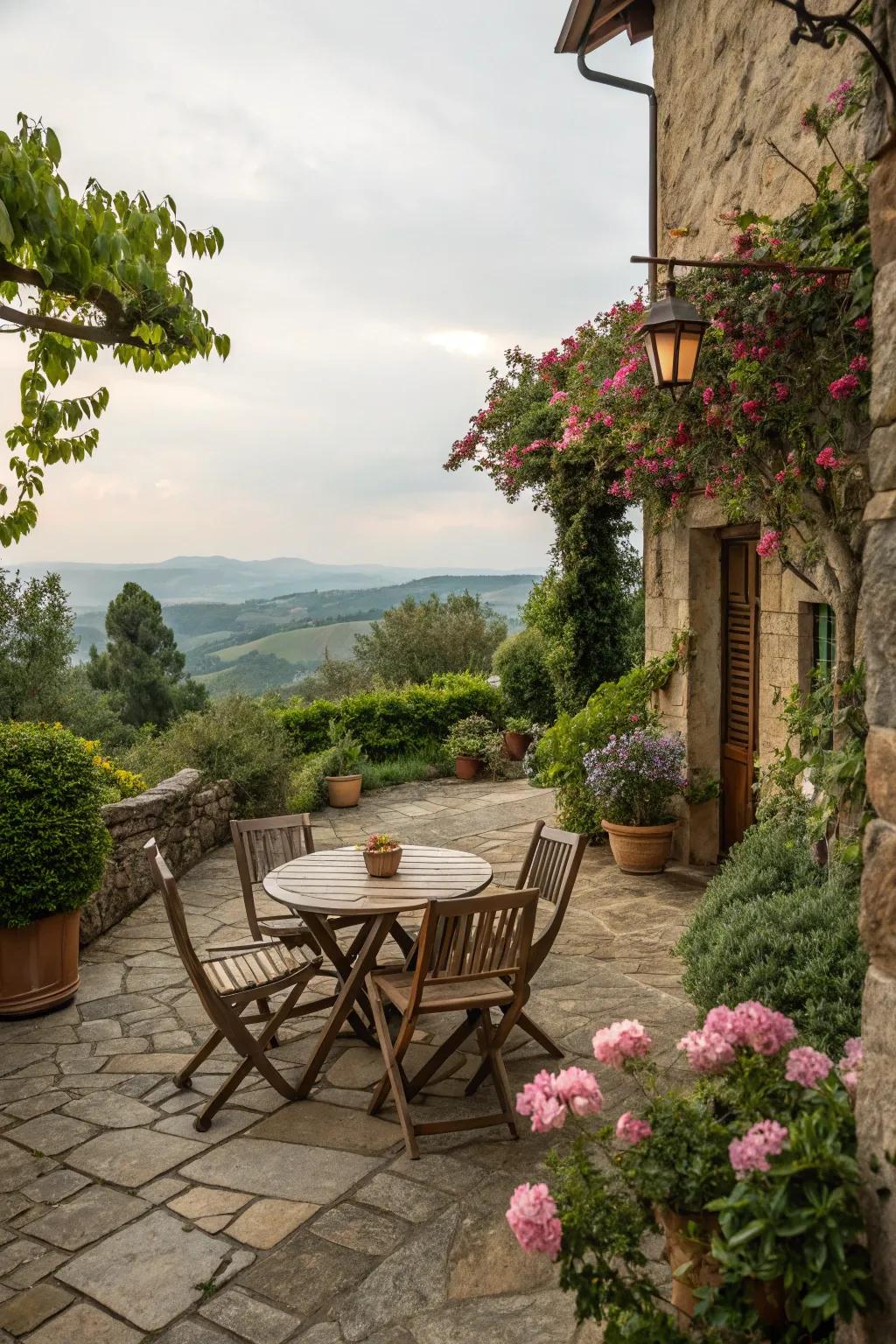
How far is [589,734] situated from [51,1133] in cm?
488

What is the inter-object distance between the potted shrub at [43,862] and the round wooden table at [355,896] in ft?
3.90

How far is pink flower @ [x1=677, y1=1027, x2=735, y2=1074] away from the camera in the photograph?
2.06 m

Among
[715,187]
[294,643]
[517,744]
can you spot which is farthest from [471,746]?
[294,643]

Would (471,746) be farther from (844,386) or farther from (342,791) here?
(844,386)

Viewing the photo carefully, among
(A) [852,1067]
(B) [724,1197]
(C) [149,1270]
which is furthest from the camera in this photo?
(C) [149,1270]

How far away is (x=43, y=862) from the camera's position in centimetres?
468

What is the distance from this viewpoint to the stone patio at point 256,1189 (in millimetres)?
2504

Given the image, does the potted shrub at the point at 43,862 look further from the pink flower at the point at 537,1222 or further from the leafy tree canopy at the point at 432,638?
the leafy tree canopy at the point at 432,638

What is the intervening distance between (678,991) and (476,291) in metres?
9.24

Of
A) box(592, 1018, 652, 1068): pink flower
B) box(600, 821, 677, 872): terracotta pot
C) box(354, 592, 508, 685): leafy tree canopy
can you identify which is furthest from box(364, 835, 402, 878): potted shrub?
box(354, 592, 508, 685): leafy tree canopy

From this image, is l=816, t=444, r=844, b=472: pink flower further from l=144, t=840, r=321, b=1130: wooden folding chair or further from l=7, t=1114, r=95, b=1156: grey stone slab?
l=7, t=1114, r=95, b=1156: grey stone slab

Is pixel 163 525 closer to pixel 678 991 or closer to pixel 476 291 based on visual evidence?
pixel 476 291

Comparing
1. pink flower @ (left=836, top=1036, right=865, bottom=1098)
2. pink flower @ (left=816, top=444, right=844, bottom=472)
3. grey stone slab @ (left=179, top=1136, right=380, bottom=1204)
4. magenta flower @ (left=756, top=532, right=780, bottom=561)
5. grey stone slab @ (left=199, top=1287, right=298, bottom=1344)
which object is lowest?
grey stone slab @ (left=179, top=1136, right=380, bottom=1204)

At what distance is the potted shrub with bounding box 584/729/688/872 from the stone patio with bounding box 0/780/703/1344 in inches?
62.9
